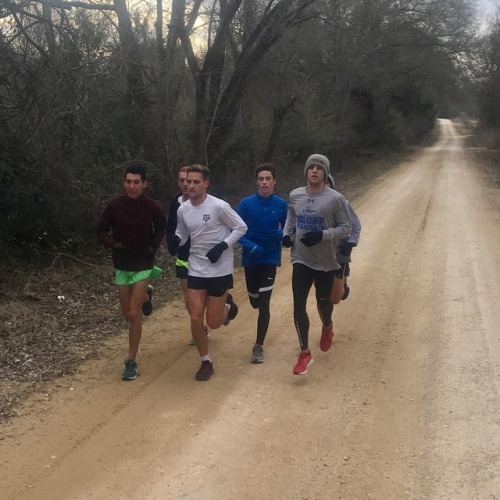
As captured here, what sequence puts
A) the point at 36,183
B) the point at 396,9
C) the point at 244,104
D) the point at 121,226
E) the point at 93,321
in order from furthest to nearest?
the point at 396,9 → the point at 244,104 → the point at 36,183 → the point at 93,321 → the point at 121,226

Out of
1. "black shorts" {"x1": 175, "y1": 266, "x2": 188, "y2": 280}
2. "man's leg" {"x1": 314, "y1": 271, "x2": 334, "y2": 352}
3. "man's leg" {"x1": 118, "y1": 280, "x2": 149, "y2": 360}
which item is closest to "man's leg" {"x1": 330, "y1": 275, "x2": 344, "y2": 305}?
"man's leg" {"x1": 314, "y1": 271, "x2": 334, "y2": 352}

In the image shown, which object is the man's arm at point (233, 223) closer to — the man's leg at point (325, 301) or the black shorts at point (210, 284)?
the black shorts at point (210, 284)

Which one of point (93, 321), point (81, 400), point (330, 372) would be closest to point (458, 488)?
point (330, 372)

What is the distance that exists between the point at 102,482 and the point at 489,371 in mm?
3732

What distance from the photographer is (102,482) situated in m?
3.75

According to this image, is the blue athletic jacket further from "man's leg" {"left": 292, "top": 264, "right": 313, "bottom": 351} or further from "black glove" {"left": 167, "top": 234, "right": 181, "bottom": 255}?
"black glove" {"left": 167, "top": 234, "right": 181, "bottom": 255}

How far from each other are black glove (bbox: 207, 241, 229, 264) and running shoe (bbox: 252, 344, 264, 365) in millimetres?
1188

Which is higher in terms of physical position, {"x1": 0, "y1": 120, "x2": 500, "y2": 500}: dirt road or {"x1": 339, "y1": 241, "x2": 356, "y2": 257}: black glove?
{"x1": 339, "y1": 241, "x2": 356, "y2": 257}: black glove

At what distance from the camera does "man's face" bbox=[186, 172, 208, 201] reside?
207 inches

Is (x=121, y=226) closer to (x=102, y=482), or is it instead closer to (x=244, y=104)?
(x=102, y=482)

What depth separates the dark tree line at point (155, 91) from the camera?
8383 millimetres

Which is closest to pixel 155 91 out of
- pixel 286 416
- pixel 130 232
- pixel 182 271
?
pixel 182 271

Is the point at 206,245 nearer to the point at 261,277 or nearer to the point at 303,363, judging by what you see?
the point at 261,277

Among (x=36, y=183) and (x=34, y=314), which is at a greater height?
(x=36, y=183)
